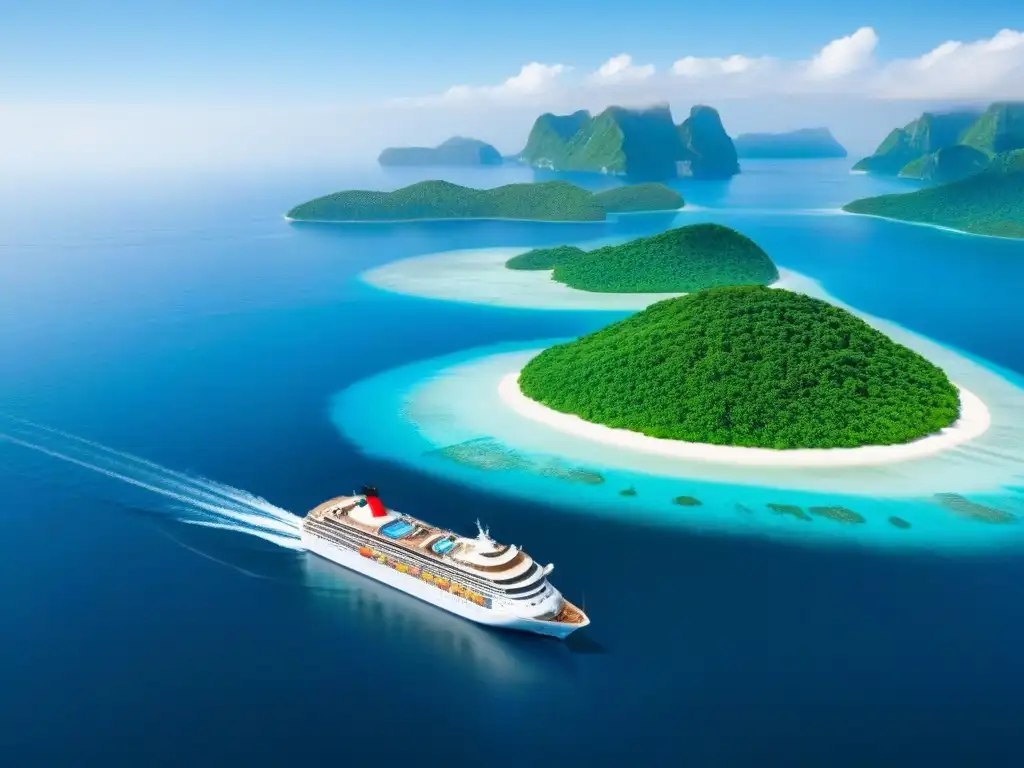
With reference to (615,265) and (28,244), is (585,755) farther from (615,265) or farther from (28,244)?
(28,244)

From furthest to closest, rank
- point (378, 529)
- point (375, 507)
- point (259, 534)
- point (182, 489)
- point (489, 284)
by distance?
point (489, 284), point (182, 489), point (259, 534), point (375, 507), point (378, 529)

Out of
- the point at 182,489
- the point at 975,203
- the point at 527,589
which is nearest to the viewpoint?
the point at 527,589

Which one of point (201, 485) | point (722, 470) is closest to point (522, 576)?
point (722, 470)

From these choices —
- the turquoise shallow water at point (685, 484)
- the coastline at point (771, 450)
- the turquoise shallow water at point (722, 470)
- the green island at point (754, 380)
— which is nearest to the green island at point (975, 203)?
the turquoise shallow water at point (722, 470)

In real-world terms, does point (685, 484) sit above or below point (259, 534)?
below

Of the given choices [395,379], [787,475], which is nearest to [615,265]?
[395,379]

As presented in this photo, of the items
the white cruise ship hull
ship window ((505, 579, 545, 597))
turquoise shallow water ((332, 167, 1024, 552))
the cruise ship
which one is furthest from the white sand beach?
ship window ((505, 579, 545, 597))

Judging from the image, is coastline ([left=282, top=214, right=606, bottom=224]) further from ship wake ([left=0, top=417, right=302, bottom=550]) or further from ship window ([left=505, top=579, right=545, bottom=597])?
ship window ([left=505, top=579, right=545, bottom=597])

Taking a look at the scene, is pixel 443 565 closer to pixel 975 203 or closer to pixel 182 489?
pixel 182 489
